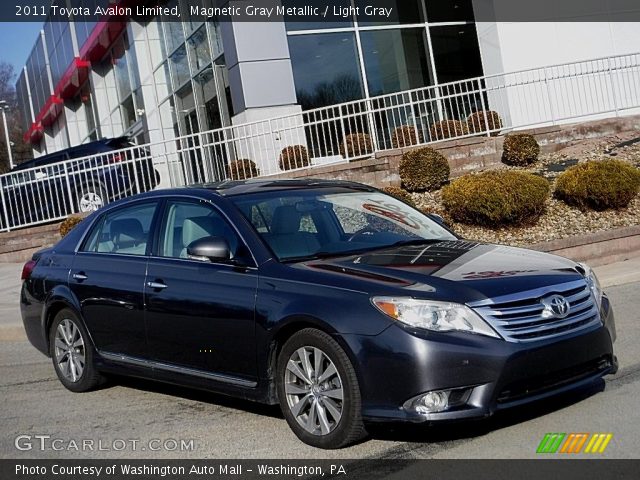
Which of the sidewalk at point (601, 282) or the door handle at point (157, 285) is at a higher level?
the door handle at point (157, 285)

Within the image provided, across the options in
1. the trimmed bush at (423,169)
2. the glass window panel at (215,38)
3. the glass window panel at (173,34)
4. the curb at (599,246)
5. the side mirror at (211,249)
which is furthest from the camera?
the glass window panel at (173,34)

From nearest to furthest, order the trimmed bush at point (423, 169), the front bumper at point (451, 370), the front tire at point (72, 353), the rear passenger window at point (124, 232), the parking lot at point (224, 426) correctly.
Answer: the front bumper at point (451, 370), the parking lot at point (224, 426), the rear passenger window at point (124, 232), the front tire at point (72, 353), the trimmed bush at point (423, 169)

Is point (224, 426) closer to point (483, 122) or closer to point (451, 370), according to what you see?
point (451, 370)

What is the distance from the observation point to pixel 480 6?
22500 mm

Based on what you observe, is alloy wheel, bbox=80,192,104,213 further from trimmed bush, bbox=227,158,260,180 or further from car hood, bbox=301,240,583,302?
car hood, bbox=301,240,583,302

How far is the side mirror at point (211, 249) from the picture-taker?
19.4ft

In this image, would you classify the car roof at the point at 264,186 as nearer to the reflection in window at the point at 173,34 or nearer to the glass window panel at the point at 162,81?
the reflection in window at the point at 173,34

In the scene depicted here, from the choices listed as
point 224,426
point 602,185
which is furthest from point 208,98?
point 224,426

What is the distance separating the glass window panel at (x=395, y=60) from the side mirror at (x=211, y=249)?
16629 mm

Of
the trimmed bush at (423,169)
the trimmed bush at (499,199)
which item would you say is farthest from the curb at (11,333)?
the trimmed bush at (423,169)

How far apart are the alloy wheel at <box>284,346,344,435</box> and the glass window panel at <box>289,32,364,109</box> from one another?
52.9 ft

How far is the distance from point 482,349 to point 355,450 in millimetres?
982

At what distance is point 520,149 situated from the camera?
52.2ft

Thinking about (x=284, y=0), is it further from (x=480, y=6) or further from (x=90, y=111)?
(x=90, y=111)
